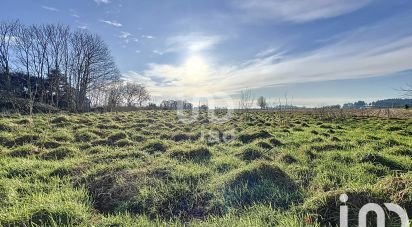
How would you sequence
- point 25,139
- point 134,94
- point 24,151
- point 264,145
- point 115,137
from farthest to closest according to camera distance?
point 134,94, point 115,137, point 25,139, point 264,145, point 24,151

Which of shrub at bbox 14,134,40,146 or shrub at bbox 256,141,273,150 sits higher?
shrub at bbox 14,134,40,146

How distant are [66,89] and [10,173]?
39384 millimetres

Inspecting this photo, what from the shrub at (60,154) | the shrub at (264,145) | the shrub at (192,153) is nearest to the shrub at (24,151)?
the shrub at (60,154)

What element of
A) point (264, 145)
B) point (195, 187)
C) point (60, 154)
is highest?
point (264, 145)

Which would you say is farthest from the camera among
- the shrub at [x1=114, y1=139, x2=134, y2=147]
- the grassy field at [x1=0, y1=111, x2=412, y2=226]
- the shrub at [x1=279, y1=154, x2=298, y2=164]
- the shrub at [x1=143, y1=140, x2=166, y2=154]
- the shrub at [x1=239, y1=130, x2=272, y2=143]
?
the shrub at [x1=239, y1=130, x2=272, y2=143]

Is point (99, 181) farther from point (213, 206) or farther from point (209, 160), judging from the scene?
point (209, 160)

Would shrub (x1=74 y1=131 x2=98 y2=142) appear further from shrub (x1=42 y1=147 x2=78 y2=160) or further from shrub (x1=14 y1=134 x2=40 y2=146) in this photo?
shrub (x1=42 y1=147 x2=78 y2=160)


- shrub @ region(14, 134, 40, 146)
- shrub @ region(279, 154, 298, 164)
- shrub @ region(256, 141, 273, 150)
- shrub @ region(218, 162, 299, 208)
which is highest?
shrub @ region(14, 134, 40, 146)

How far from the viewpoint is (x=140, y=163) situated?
575cm

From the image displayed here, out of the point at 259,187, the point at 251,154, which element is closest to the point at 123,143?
the point at 251,154

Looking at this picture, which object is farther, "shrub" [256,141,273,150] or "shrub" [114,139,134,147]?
"shrub" [114,139,134,147]

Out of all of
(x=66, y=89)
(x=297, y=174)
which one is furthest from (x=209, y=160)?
(x=66, y=89)

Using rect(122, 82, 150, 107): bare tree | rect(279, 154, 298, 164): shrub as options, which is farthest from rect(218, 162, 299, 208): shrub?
rect(122, 82, 150, 107): bare tree

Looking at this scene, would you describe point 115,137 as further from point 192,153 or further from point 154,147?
point 192,153
